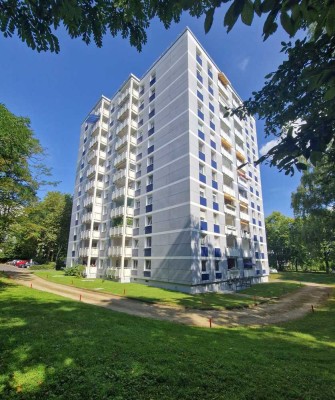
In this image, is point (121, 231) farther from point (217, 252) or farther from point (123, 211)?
point (217, 252)

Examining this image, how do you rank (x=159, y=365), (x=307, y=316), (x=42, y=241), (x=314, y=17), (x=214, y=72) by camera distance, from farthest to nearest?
(x=42, y=241), (x=214, y=72), (x=307, y=316), (x=159, y=365), (x=314, y=17)

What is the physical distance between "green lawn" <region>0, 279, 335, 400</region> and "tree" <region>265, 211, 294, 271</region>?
65066 mm

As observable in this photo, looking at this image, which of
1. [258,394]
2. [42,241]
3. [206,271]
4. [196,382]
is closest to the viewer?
[258,394]

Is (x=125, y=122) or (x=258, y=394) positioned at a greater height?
(x=125, y=122)

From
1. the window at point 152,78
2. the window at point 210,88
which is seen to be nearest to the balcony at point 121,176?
the window at point 152,78

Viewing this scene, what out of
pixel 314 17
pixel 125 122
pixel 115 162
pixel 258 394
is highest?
pixel 125 122

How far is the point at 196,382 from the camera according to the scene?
16.2 feet

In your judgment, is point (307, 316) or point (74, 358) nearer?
point (74, 358)

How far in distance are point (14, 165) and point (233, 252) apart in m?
25.0

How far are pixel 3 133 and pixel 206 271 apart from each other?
20754mm

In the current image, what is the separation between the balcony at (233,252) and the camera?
1129 inches

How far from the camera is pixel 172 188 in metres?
26.3

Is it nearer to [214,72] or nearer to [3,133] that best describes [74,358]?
[3,133]

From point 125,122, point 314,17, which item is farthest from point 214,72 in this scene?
point 314,17
